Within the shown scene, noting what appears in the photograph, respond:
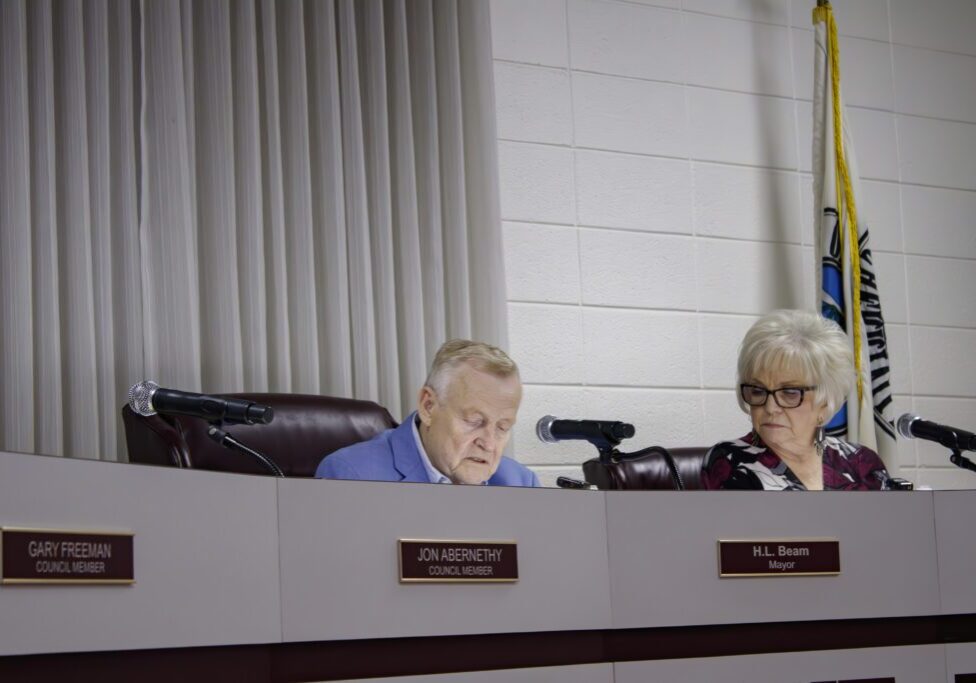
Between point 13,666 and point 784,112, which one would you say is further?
point 784,112

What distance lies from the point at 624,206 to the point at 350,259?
99cm

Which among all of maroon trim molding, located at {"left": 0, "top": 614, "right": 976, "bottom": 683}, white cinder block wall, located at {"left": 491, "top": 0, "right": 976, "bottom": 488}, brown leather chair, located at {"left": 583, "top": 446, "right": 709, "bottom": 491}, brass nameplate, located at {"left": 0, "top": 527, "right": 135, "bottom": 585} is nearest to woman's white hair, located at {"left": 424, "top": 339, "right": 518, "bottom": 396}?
brown leather chair, located at {"left": 583, "top": 446, "right": 709, "bottom": 491}

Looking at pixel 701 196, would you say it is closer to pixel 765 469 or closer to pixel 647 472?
pixel 647 472

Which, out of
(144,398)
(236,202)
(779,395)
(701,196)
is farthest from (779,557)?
(701,196)

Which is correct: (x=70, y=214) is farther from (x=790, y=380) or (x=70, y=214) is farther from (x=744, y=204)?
(x=744, y=204)

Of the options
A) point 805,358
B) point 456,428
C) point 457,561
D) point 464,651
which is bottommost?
point 464,651

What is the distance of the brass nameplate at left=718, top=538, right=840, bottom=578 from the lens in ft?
6.48

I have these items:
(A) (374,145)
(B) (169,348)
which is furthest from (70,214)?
(A) (374,145)

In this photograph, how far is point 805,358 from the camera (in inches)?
114

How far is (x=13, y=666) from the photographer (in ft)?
4.09

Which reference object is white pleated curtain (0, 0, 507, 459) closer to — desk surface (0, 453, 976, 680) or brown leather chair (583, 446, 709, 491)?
brown leather chair (583, 446, 709, 491)

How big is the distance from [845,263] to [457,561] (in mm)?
2741

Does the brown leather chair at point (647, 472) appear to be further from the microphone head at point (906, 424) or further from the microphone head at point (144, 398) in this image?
the microphone head at point (144, 398)

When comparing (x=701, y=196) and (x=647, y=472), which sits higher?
(x=701, y=196)
